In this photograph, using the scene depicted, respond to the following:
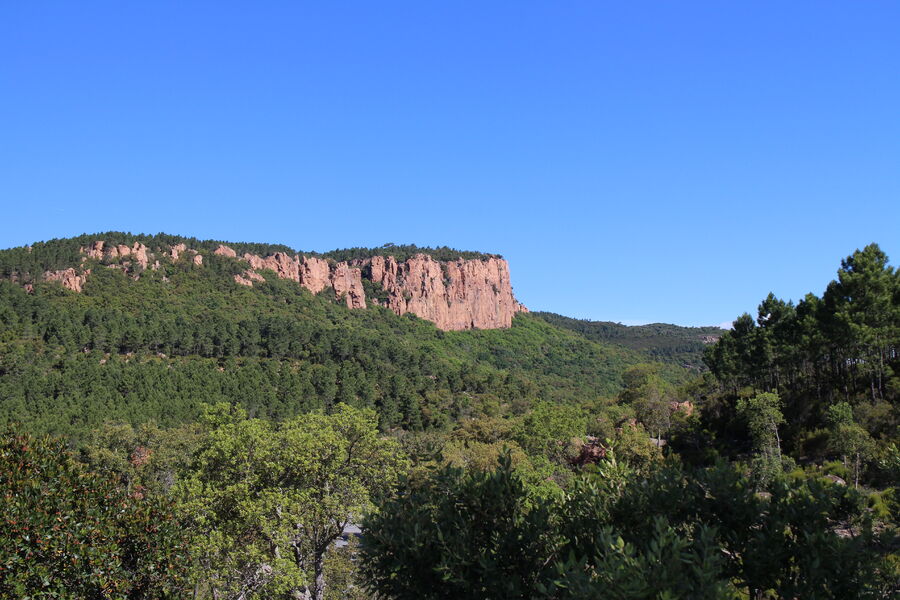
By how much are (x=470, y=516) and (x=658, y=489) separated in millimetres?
3061

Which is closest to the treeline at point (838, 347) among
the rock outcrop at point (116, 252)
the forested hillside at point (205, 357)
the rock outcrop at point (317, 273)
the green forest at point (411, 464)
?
the green forest at point (411, 464)

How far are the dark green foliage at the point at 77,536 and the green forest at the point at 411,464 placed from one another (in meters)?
0.05

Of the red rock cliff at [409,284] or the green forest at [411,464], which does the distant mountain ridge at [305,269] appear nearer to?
the red rock cliff at [409,284]

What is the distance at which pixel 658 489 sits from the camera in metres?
9.61

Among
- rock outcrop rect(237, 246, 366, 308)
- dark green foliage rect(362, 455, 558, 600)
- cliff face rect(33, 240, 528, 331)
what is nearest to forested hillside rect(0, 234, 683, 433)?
cliff face rect(33, 240, 528, 331)

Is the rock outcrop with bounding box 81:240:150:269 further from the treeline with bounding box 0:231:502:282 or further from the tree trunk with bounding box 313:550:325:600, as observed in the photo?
the tree trunk with bounding box 313:550:325:600

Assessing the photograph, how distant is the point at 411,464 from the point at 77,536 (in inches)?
413

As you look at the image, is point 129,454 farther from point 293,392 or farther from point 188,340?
→ point 188,340

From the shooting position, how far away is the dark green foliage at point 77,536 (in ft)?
35.0

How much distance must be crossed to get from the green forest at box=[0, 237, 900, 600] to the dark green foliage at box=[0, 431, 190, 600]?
5 centimetres

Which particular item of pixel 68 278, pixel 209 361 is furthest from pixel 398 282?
pixel 209 361

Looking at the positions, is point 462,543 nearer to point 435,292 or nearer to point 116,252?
point 116,252

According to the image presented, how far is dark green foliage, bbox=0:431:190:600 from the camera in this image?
10.7 metres

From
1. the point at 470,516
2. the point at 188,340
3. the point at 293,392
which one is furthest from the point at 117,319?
the point at 470,516
